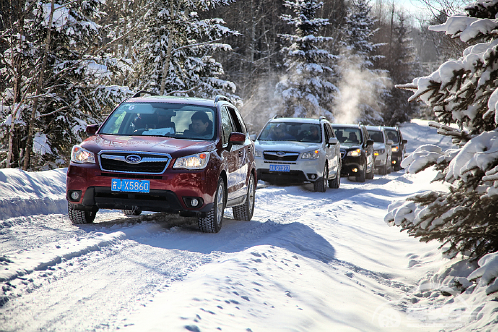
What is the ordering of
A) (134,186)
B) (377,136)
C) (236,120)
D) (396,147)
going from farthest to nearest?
(396,147) → (377,136) → (236,120) → (134,186)

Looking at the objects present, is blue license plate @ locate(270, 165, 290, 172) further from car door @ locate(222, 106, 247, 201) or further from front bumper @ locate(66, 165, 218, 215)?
front bumper @ locate(66, 165, 218, 215)

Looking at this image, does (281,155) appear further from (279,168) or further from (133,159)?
(133,159)

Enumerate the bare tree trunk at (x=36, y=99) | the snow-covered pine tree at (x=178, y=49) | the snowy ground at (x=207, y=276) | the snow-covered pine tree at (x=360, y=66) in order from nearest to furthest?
the snowy ground at (x=207, y=276) → the bare tree trunk at (x=36, y=99) → the snow-covered pine tree at (x=178, y=49) → the snow-covered pine tree at (x=360, y=66)

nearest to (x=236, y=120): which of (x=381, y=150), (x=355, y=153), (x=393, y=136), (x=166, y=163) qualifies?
(x=166, y=163)

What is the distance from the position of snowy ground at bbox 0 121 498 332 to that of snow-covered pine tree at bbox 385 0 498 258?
0.65m

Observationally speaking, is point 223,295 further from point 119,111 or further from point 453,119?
point 119,111

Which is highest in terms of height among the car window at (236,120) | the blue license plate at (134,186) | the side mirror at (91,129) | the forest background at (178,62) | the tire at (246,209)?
the forest background at (178,62)

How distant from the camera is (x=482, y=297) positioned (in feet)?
14.1

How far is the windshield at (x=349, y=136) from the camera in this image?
1861 centimetres

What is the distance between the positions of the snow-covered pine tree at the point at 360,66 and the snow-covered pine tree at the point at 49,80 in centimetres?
4025

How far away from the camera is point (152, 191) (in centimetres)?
620

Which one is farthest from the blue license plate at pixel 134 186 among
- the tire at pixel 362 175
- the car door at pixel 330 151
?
the tire at pixel 362 175

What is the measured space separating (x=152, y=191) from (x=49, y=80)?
26.8ft

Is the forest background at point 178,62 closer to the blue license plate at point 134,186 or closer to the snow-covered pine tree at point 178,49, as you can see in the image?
the snow-covered pine tree at point 178,49
